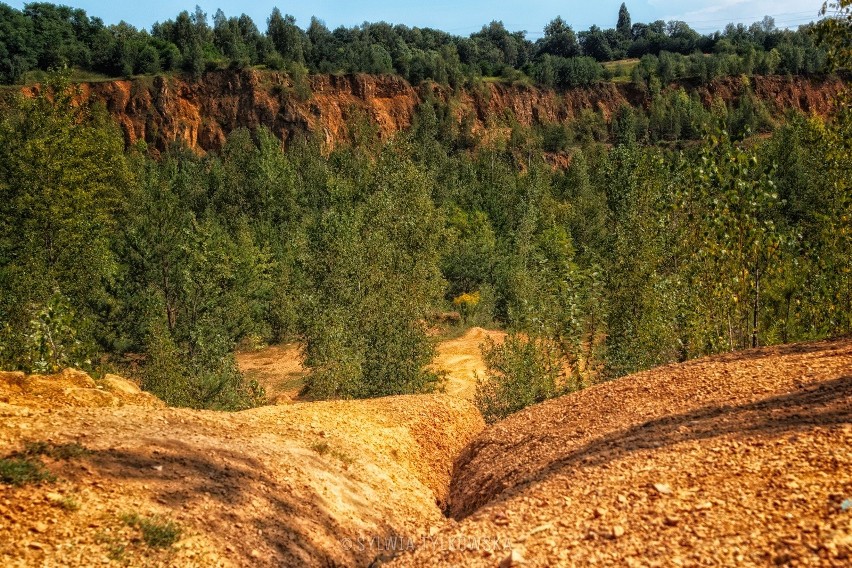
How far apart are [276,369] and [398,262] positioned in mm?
13007

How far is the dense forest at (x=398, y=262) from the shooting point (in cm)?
1953

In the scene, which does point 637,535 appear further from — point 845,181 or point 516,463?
point 845,181

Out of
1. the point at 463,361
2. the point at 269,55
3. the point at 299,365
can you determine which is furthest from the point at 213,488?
the point at 269,55

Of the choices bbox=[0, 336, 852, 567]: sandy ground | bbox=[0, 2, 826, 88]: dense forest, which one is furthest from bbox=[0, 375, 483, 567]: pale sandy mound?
bbox=[0, 2, 826, 88]: dense forest

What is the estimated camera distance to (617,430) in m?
12.4

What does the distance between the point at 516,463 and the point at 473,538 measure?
15.5ft

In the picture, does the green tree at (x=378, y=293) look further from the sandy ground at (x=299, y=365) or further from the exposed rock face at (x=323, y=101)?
the exposed rock face at (x=323, y=101)

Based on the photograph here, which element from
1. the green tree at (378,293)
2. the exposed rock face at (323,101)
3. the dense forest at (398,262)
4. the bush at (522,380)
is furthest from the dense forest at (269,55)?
the bush at (522,380)

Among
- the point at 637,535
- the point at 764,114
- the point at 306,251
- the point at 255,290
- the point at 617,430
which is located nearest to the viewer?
the point at 637,535

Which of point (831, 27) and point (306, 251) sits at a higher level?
point (831, 27)

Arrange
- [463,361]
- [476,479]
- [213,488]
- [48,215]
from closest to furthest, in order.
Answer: [213,488] → [476,479] → [48,215] → [463,361]

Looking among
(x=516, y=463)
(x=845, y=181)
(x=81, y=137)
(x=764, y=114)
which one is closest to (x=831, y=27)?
(x=845, y=181)

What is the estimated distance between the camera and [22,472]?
905 centimetres

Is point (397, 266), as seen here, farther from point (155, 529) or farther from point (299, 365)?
point (155, 529)
